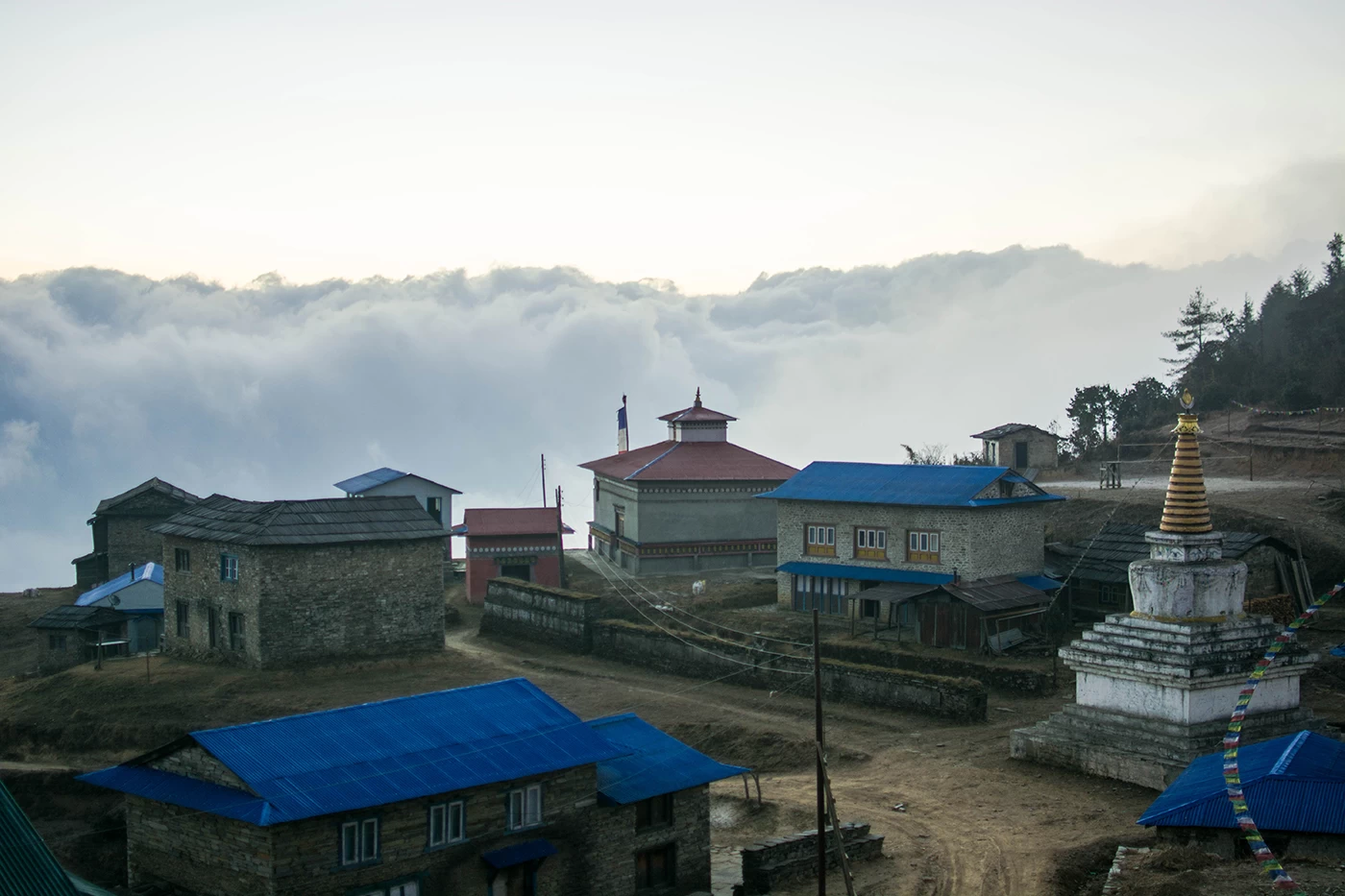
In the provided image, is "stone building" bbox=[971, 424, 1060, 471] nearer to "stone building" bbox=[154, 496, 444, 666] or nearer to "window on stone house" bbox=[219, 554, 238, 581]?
→ "stone building" bbox=[154, 496, 444, 666]

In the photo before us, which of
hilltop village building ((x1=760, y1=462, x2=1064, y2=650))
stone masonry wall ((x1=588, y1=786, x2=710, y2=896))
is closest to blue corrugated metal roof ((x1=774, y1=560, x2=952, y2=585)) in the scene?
hilltop village building ((x1=760, y1=462, x2=1064, y2=650))

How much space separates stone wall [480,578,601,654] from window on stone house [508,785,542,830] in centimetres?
2157

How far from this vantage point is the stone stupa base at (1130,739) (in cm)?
2695

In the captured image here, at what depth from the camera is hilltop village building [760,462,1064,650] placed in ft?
130

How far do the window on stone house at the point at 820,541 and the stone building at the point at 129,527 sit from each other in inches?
1198

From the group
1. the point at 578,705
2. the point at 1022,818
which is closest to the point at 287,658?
the point at 578,705

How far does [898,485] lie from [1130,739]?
18047 mm

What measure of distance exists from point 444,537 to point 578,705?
30.1ft

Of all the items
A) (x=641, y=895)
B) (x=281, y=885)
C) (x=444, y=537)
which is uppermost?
(x=444, y=537)

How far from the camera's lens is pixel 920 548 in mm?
43469

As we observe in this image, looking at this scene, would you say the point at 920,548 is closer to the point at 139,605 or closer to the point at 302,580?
the point at 302,580

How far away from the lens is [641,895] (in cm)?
2402

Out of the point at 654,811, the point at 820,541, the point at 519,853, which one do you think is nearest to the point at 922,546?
the point at 820,541

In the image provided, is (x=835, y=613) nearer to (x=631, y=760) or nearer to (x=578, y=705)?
(x=578, y=705)
